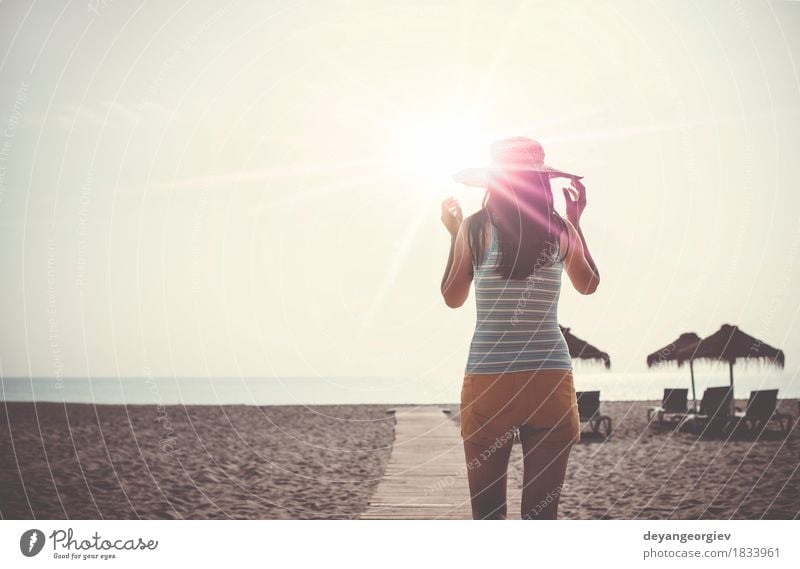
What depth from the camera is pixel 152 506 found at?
6508 mm

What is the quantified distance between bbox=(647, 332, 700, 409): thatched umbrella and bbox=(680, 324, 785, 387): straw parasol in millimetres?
244

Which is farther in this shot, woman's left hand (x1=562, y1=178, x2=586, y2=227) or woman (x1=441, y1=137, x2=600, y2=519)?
woman's left hand (x1=562, y1=178, x2=586, y2=227)

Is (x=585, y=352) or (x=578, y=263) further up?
(x=578, y=263)

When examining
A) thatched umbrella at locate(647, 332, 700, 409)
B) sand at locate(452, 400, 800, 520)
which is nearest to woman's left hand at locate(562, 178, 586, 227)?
sand at locate(452, 400, 800, 520)

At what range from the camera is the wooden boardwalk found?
548 cm

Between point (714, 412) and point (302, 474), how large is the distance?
806 centimetres

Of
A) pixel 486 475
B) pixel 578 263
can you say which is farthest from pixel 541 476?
pixel 578 263

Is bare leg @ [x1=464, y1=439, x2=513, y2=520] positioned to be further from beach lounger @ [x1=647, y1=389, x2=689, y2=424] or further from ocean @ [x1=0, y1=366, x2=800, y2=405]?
ocean @ [x1=0, y1=366, x2=800, y2=405]

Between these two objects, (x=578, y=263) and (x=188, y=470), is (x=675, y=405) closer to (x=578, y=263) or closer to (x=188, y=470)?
(x=188, y=470)

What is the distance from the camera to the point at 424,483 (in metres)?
6.61

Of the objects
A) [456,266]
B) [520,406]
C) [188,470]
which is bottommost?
[188,470]

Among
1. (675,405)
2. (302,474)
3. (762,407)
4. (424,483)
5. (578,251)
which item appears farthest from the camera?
(675,405)

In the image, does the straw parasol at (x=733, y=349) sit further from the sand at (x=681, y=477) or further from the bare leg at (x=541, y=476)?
the bare leg at (x=541, y=476)
